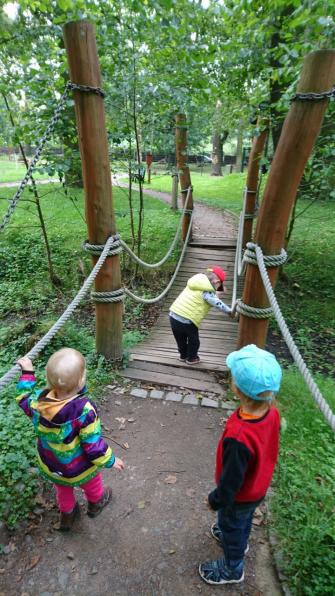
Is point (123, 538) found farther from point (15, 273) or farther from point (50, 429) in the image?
point (15, 273)

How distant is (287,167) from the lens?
245 cm

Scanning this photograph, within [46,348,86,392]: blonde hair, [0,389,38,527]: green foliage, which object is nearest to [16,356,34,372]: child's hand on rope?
[46,348,86,392]: blonde hair

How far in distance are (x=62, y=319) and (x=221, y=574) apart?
149cm

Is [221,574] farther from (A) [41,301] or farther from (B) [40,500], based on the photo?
(A) [41,301]

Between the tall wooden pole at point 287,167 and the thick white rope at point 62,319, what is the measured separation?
1.15 metres

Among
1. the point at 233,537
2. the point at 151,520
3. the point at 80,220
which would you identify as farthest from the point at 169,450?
the point at 80,220

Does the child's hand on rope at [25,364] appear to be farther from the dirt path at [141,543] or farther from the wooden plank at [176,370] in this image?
the wooden plank at [176,370]

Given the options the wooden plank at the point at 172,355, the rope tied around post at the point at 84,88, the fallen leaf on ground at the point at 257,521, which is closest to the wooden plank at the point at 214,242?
the wooden plank at the point at 172,355

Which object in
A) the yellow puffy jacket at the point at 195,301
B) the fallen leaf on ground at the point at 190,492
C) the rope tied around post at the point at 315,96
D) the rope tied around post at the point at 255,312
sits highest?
the rope tied around post at the point at 315,96

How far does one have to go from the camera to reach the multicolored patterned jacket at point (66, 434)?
5.20 feet

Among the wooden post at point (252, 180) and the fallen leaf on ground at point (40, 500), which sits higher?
the wooden post at point (252, 180)

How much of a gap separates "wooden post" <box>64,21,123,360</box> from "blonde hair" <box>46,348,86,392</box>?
1.61 meters

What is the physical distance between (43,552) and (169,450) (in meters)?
0.98

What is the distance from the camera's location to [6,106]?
4.68 m
